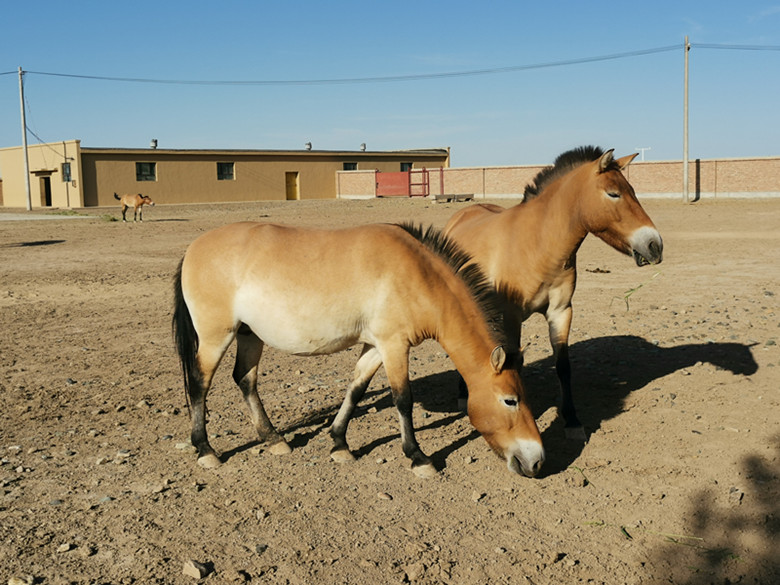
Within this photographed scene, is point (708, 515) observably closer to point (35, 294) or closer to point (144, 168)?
point (35, 294)

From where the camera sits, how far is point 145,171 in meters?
49.0

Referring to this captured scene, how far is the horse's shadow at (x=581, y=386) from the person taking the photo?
237 inches

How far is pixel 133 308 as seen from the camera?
463 inches

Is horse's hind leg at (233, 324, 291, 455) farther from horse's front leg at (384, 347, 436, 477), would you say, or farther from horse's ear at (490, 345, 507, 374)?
horse's ear at (490, 345, 507, 374)

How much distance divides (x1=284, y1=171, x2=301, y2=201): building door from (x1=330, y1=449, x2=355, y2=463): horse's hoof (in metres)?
51.4

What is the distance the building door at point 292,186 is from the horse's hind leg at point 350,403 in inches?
2017

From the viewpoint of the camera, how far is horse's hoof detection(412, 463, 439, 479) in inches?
209

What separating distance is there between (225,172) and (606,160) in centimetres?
4966

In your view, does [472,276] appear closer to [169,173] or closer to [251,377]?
[251,377]

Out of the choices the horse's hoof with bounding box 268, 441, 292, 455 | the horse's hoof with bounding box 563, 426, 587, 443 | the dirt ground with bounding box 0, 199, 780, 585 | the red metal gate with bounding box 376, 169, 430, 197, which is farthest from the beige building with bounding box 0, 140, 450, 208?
the horse's hoof with bounding box 563, 426, 587, 443

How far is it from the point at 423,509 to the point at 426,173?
47428 mm

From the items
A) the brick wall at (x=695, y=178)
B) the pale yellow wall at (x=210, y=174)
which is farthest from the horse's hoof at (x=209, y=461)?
the pale yellow wall at (x=210, y=174)

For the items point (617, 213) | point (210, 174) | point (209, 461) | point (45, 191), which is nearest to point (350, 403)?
point (209, 461)

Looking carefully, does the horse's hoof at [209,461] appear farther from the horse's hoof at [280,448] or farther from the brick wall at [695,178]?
the brick wall at [695,178]
